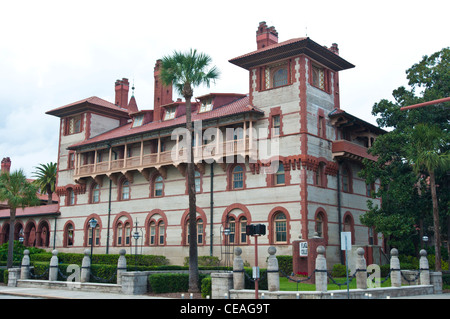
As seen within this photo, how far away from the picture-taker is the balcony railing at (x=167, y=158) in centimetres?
3525

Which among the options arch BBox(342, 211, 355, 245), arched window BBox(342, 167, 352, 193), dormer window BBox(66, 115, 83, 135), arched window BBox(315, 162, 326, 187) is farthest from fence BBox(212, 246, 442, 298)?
dormer window BBox(66, 115, 83, 135)

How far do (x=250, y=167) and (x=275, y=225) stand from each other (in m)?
4.37

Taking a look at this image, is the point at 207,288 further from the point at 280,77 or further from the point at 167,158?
the point at 167,158

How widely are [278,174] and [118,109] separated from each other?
21.3 m

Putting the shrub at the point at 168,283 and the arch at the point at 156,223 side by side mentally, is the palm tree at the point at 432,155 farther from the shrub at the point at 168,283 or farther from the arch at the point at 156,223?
the arch at the point at 156,223

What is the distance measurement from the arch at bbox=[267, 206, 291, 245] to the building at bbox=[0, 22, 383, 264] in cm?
7

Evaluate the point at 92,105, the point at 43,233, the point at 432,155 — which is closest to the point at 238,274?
the point at 432,155

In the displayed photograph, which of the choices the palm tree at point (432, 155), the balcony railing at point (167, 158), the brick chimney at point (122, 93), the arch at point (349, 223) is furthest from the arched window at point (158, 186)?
the palm tree at point (432, 155)

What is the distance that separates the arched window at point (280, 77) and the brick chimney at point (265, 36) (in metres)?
4.13

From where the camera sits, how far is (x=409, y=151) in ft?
102

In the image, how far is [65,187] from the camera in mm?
48250

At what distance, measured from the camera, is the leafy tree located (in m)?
32.5

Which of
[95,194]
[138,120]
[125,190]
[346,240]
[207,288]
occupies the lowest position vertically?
[207,288]
